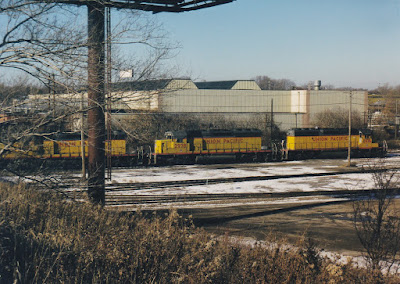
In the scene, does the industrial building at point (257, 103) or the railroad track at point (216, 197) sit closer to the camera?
the railroad track at point (216, 197)

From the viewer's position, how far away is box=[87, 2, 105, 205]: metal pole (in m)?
8.13

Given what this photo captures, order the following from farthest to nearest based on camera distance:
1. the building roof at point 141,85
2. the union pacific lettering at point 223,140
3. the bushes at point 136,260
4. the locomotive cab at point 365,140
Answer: the locomotive cab at point 365,140
the union pacific lettering at point 223,140
the building roof at point 141,85
the bushes at point 136,260

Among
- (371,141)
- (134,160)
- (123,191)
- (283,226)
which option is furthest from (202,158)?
(283,226)

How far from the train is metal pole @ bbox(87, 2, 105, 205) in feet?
62.1

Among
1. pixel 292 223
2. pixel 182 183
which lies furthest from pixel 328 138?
pixel 292 223

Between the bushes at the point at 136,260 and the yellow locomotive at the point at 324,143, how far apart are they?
104 feet

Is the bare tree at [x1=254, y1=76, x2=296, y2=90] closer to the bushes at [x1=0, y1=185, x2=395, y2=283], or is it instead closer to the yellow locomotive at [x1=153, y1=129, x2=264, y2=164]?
the yellow locomotive at [x1=153, y1=129, x2=264, y2=164]

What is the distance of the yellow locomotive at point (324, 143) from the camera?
3841 cm

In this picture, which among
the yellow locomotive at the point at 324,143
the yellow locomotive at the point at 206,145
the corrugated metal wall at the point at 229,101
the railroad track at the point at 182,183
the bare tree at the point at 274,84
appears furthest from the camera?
the bare tree at the point at 274,84

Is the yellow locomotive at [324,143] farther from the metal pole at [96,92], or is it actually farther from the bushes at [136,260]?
the bushes at [136,260]

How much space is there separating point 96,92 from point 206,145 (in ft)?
88.9

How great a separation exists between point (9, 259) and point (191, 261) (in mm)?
2805

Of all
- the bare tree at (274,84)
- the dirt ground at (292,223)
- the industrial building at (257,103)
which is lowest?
the dirt ground at (292,223)

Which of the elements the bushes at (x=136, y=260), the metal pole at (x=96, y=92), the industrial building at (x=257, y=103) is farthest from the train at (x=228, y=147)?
the bushes at (x=136, y=260)
